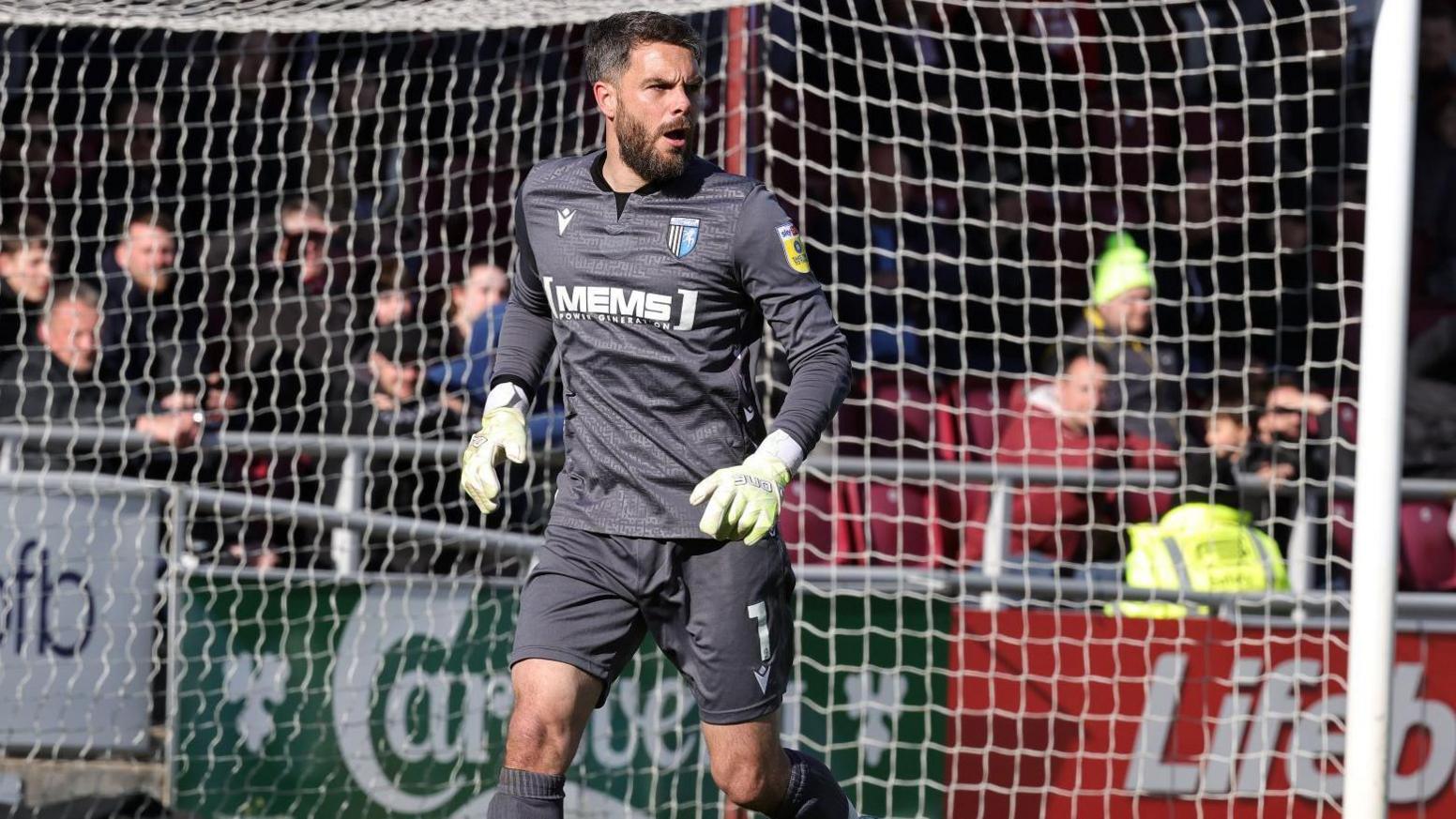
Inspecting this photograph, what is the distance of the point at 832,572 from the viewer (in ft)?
18.2

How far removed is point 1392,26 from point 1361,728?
1865 millimetres

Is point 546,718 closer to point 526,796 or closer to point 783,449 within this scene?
point 526,796

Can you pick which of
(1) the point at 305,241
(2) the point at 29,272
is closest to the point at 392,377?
(1) the point at 305,241

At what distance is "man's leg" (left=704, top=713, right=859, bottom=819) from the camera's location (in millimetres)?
3484

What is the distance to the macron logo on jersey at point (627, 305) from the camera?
3.46 meters

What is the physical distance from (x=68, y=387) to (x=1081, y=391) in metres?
3.50

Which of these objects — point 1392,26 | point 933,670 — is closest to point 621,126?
point 1392,26

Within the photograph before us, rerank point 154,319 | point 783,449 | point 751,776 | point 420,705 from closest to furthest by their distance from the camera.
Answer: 1. point 783,449
2. point 751,776
3. point 420,705
4. point 154,319

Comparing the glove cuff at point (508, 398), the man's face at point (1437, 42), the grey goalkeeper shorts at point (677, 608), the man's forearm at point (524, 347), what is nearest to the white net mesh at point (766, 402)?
the man's face at point (1437, 42)

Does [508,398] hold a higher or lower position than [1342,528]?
higher

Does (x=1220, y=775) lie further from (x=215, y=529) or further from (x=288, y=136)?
(x=288, y=136)

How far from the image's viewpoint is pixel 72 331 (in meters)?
6.13

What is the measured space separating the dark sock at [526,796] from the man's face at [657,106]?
119 cm

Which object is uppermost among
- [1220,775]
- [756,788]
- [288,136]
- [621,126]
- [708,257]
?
[288,136]
